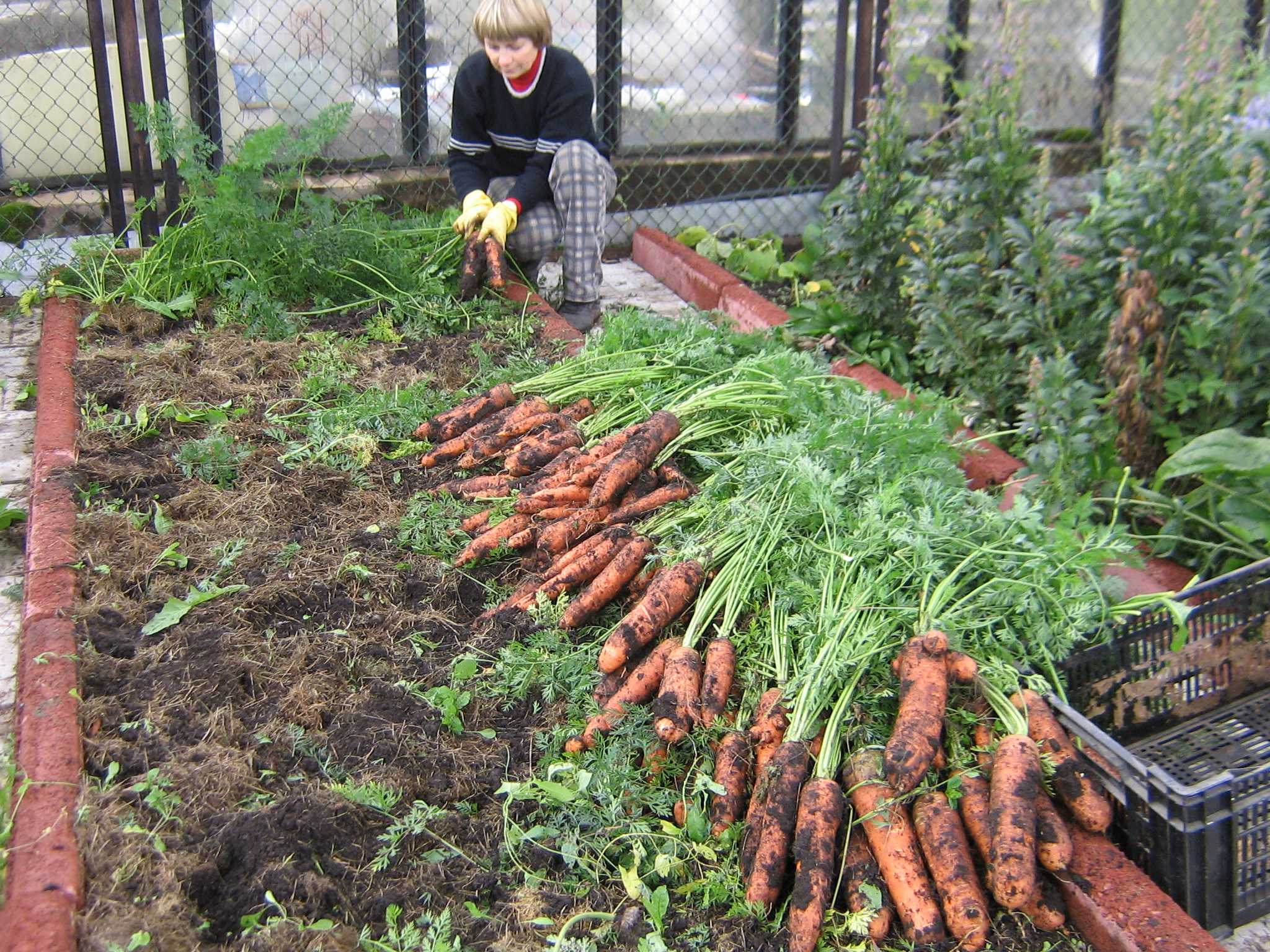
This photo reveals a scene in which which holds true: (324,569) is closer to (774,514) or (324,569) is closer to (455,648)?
(455,648)

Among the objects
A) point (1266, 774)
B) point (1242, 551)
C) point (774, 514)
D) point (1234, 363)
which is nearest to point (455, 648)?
point (774, 514)

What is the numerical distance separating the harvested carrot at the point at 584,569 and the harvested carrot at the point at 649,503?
0.17 m

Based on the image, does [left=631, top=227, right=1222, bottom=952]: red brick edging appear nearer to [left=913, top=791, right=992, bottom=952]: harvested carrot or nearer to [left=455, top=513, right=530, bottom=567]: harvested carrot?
[left=913, top=791, right=992, bottom=952]: harvested carrot

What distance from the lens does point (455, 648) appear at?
119 inches

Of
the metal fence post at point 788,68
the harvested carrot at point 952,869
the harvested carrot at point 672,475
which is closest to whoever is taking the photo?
the harvested carrot at point 952,869

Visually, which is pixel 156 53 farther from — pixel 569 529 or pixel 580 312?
pixel 569 529

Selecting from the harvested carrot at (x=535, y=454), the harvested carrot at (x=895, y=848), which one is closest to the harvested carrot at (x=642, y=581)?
the harvested carrot at (x=535, y=454)

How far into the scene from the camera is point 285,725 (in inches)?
105

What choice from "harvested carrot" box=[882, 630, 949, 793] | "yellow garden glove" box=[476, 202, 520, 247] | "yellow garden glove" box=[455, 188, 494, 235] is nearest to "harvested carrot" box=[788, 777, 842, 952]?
"harvested carrot" box=[882, 630, 949, 793]

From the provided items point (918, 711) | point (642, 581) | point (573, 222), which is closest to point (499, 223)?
point (573, 222)

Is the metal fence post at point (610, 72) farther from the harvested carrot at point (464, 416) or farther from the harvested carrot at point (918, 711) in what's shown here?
the harvested carrot at point (918, 711)

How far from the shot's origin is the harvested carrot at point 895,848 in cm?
217

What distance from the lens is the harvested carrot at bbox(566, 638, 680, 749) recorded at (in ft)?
8.60

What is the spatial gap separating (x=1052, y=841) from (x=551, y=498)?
68.2 inches
